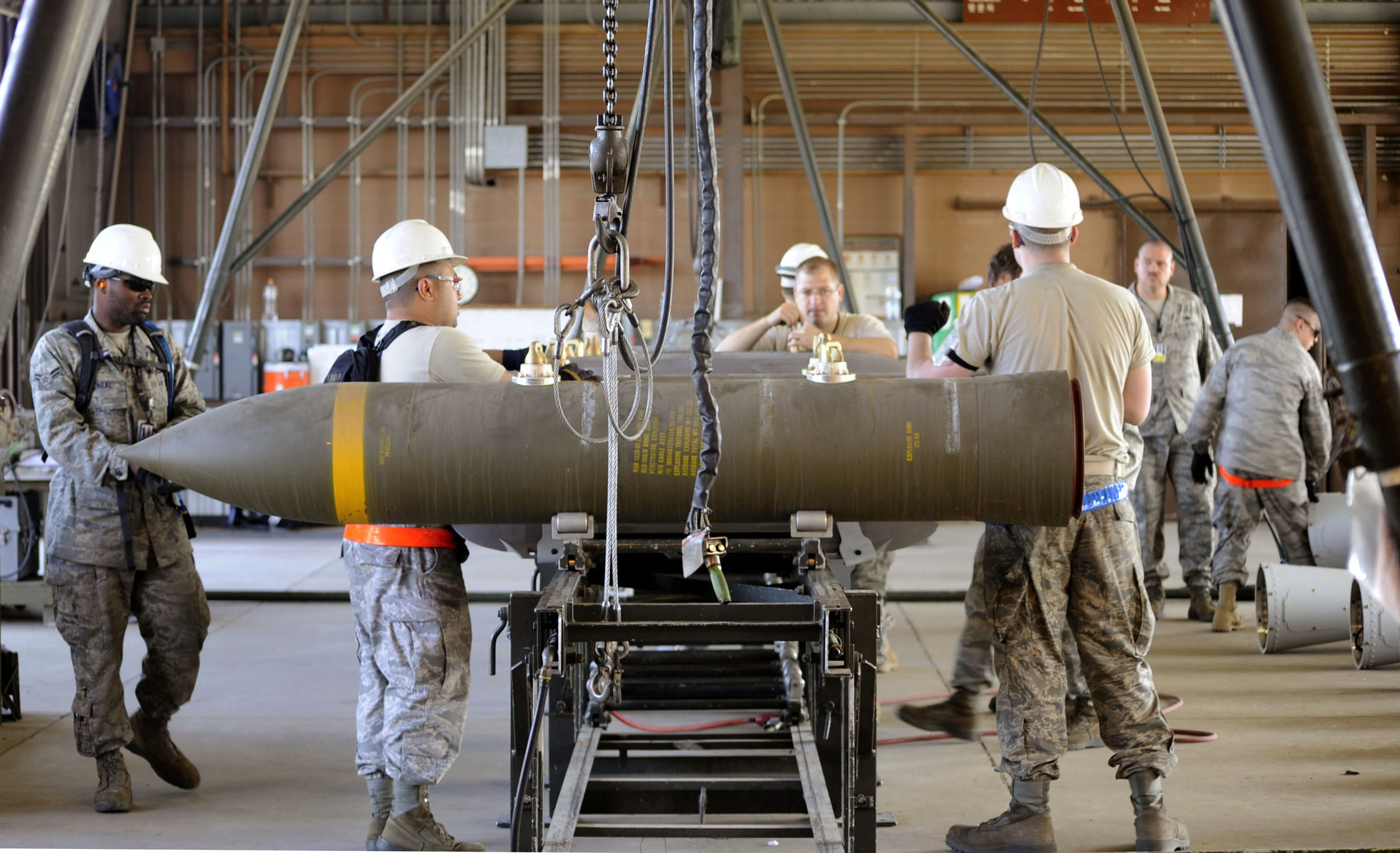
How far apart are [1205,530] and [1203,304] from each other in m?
1.24

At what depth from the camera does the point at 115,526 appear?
3.57m

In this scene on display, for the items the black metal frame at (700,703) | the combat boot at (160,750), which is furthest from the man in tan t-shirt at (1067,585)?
the combat boot at (160,750)

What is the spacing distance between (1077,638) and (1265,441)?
3163 mm

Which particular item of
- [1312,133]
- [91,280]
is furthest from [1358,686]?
[91,280]

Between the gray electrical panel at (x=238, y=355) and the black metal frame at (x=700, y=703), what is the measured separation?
22.6 feet

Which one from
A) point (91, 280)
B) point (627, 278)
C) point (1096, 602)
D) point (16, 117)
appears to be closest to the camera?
point (16, 117)

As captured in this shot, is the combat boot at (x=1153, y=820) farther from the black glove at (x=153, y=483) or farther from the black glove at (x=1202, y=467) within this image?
the black glove at (x=1202, y=467)

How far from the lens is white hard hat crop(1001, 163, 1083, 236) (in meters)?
3.13

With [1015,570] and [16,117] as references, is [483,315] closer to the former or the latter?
[1015,570]

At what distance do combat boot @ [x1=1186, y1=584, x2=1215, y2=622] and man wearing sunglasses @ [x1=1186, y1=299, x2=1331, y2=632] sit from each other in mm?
131

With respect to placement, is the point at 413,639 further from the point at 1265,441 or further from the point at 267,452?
the point at 1265,441

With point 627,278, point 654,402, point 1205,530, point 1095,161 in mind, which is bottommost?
point 1205,530

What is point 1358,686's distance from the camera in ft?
15.6

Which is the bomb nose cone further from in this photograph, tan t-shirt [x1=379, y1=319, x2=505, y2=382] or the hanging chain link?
the hanging chain link
